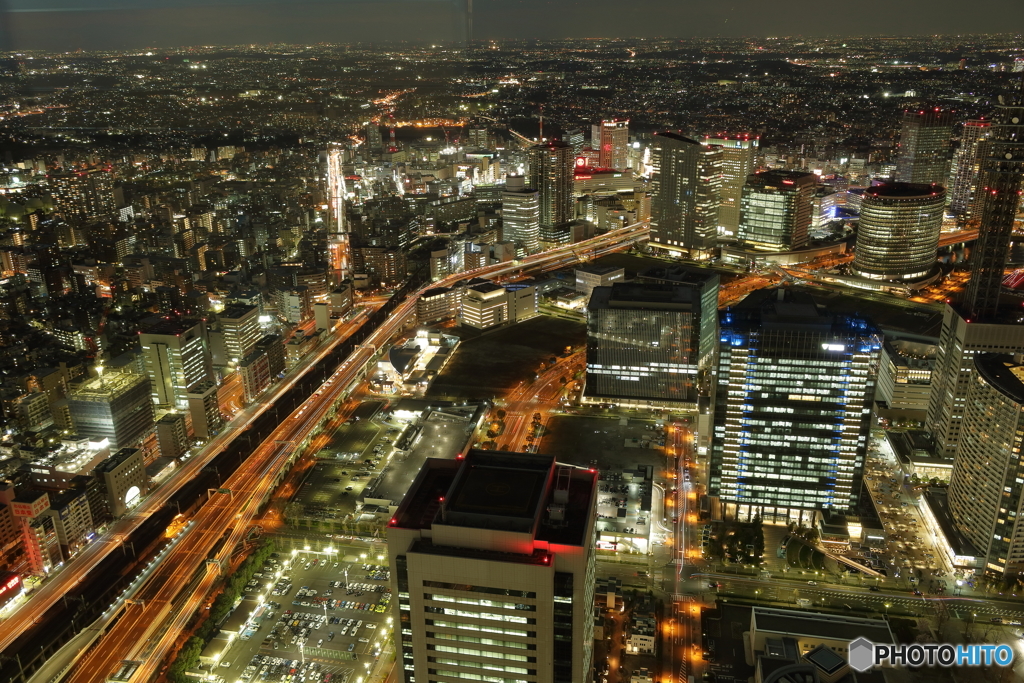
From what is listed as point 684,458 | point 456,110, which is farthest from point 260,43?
point 684,458

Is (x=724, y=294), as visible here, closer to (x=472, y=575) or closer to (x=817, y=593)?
(x=817, y=593)

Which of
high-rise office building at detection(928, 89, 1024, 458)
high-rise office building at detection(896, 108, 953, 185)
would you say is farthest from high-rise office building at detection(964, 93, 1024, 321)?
high-rise office building at detection(896, 108, 953, 185)

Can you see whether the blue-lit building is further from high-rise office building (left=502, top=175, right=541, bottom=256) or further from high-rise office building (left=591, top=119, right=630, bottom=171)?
high-rise office building (left=591, top=119, right=630, bottom=171)

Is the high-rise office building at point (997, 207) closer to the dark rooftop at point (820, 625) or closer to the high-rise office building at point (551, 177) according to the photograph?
the dark rooftop at point (820, 625)
